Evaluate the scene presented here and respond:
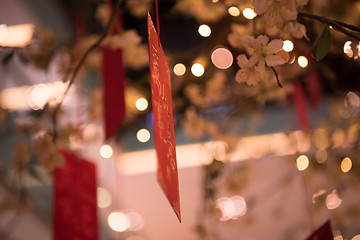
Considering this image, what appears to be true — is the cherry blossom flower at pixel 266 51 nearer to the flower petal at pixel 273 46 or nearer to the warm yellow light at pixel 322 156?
the flower petal at pixel 273 46

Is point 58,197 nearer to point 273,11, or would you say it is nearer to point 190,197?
point 273,11

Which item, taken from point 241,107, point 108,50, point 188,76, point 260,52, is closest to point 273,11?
point 260,52

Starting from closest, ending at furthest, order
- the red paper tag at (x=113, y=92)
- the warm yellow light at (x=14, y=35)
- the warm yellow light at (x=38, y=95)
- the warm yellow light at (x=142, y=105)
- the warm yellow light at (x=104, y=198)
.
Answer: the red paper tag at (x=113, y=92)
the warm yellow light at (x=142, y=105)
the warm yellow light at (x=14, y=35)
the warm yellow light at (x=38, y=95)
the warm yellow light at (x=104, y=198)

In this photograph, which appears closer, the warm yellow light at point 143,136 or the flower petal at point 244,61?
the flower petal at point 244,61

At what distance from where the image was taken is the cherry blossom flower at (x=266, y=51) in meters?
0.71

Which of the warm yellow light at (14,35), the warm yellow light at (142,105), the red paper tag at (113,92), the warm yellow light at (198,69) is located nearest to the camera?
the red paper tag at (113,92)

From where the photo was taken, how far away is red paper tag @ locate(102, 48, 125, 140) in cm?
108

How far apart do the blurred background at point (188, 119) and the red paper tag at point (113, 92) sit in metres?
0.05

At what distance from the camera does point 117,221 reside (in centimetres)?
339

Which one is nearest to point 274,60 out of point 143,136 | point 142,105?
point 142,105

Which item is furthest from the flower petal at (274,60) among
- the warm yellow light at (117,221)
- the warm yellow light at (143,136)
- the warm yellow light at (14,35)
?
the warm yellow light at (117,221)

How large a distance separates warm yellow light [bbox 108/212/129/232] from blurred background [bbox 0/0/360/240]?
0.03ft

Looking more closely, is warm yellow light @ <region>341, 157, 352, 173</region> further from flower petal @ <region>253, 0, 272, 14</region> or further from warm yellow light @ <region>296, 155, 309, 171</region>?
flower petal @ <region>253, 0, 272, 14</region>

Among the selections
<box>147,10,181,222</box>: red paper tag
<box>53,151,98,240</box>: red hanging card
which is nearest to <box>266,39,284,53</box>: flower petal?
<box>147,10,181,222</box>: red paper tag
